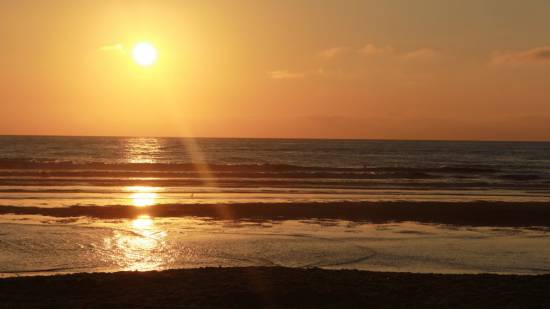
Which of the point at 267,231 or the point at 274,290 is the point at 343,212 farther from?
the point at 274,290

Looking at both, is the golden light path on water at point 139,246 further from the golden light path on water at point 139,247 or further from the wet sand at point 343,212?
the wet sand at point 343,212

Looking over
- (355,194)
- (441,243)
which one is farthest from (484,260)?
Result: (355,194)

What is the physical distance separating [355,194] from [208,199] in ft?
29.5

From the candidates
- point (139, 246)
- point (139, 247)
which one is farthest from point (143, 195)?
point (139, 247)

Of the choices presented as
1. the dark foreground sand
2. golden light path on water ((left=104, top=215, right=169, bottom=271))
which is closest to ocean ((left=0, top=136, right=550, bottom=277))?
golden light path on water ((left=104, top=215, right=169, bottom=271))

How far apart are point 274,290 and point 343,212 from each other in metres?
14.4

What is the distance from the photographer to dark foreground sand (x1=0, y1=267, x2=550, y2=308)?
32.7 ft

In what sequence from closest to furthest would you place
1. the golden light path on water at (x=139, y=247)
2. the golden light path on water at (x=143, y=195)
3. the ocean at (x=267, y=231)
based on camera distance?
the golden light path on water at (x=139, y=247) → the ocean at (x=267, y=231) → the golden light path on water at (x=143, y=195)

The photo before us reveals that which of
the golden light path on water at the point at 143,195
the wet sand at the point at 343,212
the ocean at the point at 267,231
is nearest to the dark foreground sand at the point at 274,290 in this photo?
the ocean at the point at 267,231

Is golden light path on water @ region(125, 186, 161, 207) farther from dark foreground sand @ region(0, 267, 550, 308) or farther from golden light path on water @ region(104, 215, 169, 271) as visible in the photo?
dark foreground sand @ region(0, 267, 550, 308)

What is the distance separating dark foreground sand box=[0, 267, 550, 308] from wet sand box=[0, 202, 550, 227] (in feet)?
34.5

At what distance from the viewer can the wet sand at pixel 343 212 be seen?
22.8 m

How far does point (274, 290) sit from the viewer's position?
10773mm

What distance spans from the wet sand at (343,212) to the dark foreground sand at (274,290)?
1052 centimetres
